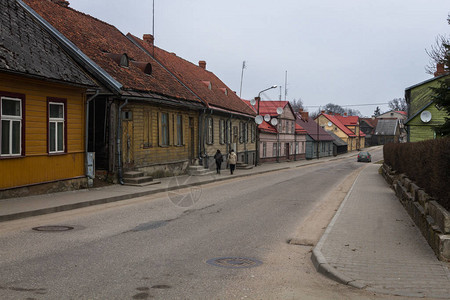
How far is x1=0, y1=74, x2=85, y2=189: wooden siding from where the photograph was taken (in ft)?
44.1

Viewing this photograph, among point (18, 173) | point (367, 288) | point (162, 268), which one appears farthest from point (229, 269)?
point (18, 173)

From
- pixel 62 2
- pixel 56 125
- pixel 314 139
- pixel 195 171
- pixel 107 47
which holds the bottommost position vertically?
pixel 195 171

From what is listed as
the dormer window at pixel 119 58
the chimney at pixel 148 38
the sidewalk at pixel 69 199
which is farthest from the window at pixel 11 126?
the chimney at pixel 148 38

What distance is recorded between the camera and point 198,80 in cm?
3453

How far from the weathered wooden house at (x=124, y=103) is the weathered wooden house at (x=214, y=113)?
2167 mm

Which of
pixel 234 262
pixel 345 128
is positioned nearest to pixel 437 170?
pixel 234 262

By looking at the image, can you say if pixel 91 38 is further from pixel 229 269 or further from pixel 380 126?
pixel 380 126

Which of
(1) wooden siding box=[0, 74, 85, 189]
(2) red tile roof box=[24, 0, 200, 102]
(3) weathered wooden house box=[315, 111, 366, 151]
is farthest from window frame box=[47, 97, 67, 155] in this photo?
(3) weathered wooden house box=[315, 111, 366, 151]

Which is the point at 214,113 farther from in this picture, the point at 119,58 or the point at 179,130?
the point at 119,58

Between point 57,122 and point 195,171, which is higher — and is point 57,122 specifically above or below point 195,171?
above

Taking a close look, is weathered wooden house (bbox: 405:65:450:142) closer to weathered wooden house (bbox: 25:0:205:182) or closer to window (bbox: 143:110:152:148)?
weathered wooden house (bbox: 25:0:205:182)

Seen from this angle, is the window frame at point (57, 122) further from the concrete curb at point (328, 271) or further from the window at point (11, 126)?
the concrete curb at point (328, 271)

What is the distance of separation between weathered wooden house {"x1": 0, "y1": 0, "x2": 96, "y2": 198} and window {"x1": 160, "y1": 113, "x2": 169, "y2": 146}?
6621 millimetres

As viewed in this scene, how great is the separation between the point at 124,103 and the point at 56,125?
4.00 meters
